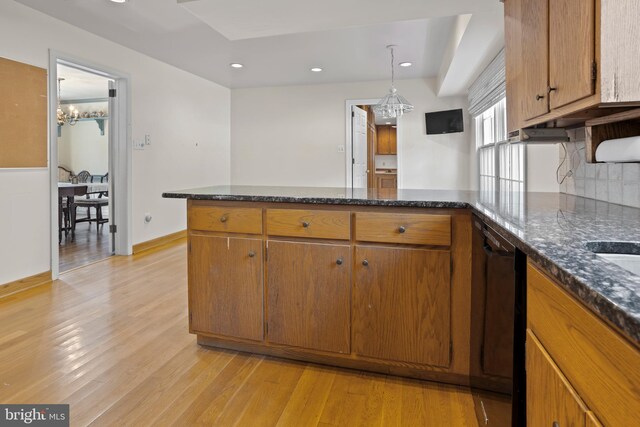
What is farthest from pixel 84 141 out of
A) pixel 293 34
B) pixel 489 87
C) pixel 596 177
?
pixel 596 177

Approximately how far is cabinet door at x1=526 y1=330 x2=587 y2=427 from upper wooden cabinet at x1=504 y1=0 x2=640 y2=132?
2.38 ft

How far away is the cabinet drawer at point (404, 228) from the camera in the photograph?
5.96 feet

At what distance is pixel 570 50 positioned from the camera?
1323 millimetres

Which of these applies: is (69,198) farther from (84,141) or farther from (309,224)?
(309,224)

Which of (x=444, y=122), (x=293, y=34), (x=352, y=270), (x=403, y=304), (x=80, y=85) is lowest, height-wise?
(x=403, y=304)

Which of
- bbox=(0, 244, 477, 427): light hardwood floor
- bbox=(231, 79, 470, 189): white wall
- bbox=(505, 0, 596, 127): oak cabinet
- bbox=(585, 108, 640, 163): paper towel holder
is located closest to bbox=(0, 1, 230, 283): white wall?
bbox=(231, 79, 470, 189): white wall

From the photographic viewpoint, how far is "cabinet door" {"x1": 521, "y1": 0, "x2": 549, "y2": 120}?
1.56 meters

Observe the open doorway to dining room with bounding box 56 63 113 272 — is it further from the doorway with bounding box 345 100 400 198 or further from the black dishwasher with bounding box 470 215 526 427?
the black dishwasher with bounding box 470 215 526 427

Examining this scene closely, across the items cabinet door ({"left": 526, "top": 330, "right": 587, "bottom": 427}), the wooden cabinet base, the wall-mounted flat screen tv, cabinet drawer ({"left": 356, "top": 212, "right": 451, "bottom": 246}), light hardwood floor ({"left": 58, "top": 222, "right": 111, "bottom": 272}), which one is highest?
the wall-mounted flat screen tv

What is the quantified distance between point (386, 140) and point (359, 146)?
347cm

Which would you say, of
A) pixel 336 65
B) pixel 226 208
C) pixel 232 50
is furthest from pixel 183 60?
pixel 226 208

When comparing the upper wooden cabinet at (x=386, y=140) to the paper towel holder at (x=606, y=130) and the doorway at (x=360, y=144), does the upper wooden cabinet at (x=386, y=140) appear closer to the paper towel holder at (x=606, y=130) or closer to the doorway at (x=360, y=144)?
the doorway at (x=360, y=144)

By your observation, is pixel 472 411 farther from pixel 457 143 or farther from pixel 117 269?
pixel 457 143

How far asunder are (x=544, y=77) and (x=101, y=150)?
28.3 ft
